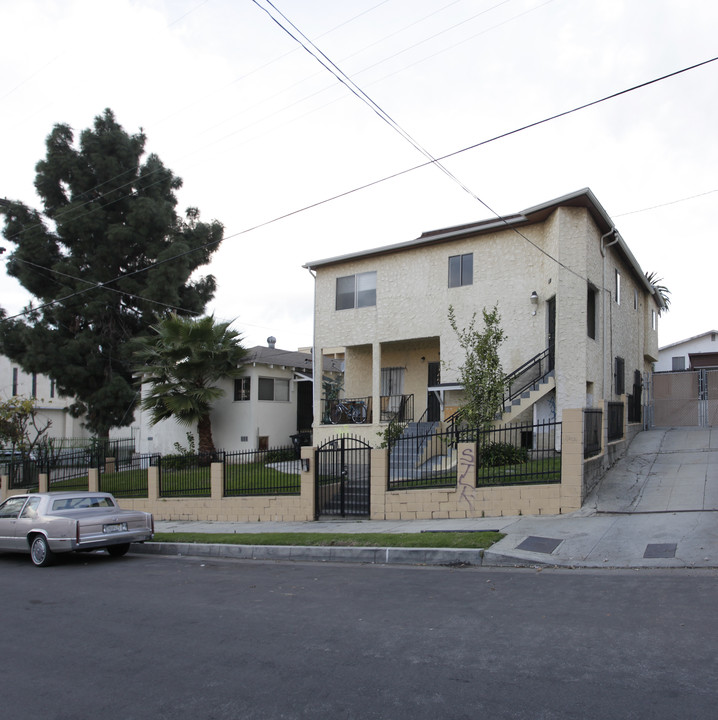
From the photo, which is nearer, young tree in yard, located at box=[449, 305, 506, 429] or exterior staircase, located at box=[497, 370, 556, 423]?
young tree in yard, located at box=[449, 305, 506, 429]

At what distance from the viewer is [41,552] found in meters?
12.1

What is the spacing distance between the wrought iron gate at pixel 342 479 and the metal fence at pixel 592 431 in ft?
14.8

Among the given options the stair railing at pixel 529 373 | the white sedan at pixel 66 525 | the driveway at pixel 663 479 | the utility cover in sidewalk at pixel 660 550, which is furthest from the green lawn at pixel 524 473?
the white sedan at pixel 66 525

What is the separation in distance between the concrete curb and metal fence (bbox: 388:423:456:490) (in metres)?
3.21

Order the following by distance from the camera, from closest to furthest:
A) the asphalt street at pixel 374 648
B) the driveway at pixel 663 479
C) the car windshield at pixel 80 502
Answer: the asphalt street at pixel 374 648
the driveway at pixel 663 479
the car windshield at pixel 80 502

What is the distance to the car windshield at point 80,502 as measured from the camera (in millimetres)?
12641

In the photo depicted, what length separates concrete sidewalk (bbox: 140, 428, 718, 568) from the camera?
9602mm

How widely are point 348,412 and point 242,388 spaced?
5.96 meters

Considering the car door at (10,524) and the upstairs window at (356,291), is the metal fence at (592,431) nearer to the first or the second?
the upstairs window at (356,291)

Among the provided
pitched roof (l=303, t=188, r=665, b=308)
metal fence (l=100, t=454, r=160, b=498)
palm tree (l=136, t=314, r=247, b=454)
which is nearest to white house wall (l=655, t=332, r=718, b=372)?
pitched roof (l=303, t=188, r=665, b=308)

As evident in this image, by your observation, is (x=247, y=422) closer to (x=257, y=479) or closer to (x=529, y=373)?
(x=257, y=479)

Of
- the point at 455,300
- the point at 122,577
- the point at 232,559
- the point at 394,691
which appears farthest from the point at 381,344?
the point at 394,691

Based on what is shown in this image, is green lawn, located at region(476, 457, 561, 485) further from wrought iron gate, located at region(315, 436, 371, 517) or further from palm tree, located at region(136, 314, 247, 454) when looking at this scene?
palm tree, located at region(136, 314, 247, 454)

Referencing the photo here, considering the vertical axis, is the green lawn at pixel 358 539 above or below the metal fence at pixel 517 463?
below
